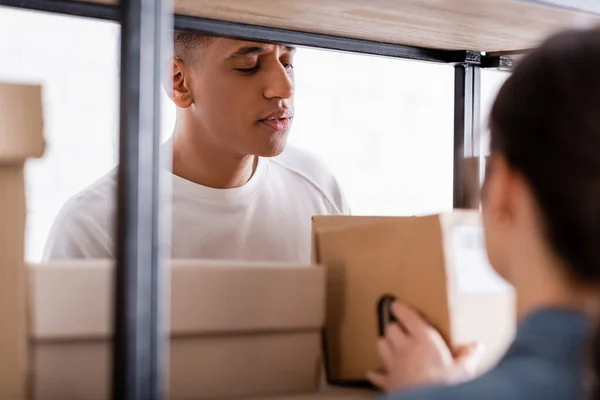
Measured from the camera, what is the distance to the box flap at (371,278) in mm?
971

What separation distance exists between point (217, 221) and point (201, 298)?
672 mm

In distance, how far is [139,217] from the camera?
829 mm

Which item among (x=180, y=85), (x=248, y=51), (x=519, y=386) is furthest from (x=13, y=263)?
(x=180, y=85)

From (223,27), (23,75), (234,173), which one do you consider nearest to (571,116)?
(223,27)

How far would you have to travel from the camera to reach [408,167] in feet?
10.6

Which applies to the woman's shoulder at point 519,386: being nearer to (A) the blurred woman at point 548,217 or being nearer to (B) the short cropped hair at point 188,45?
(A) the blurred woman at point 548,217

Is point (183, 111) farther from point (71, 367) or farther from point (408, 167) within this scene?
point (408, 167)

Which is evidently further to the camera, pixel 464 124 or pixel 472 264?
pixel 464 124

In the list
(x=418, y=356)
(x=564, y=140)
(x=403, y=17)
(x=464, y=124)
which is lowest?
(x=418, y=356)

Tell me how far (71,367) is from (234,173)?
Answer: 86cm

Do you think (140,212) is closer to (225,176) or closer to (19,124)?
(19,124)

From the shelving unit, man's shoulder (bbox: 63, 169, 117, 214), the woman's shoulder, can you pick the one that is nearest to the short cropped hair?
man's shoulder (bbox: 63, 169, 117, 214)

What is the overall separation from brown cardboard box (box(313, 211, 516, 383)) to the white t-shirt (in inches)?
21.1

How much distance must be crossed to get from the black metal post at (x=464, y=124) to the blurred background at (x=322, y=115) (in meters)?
0.76
